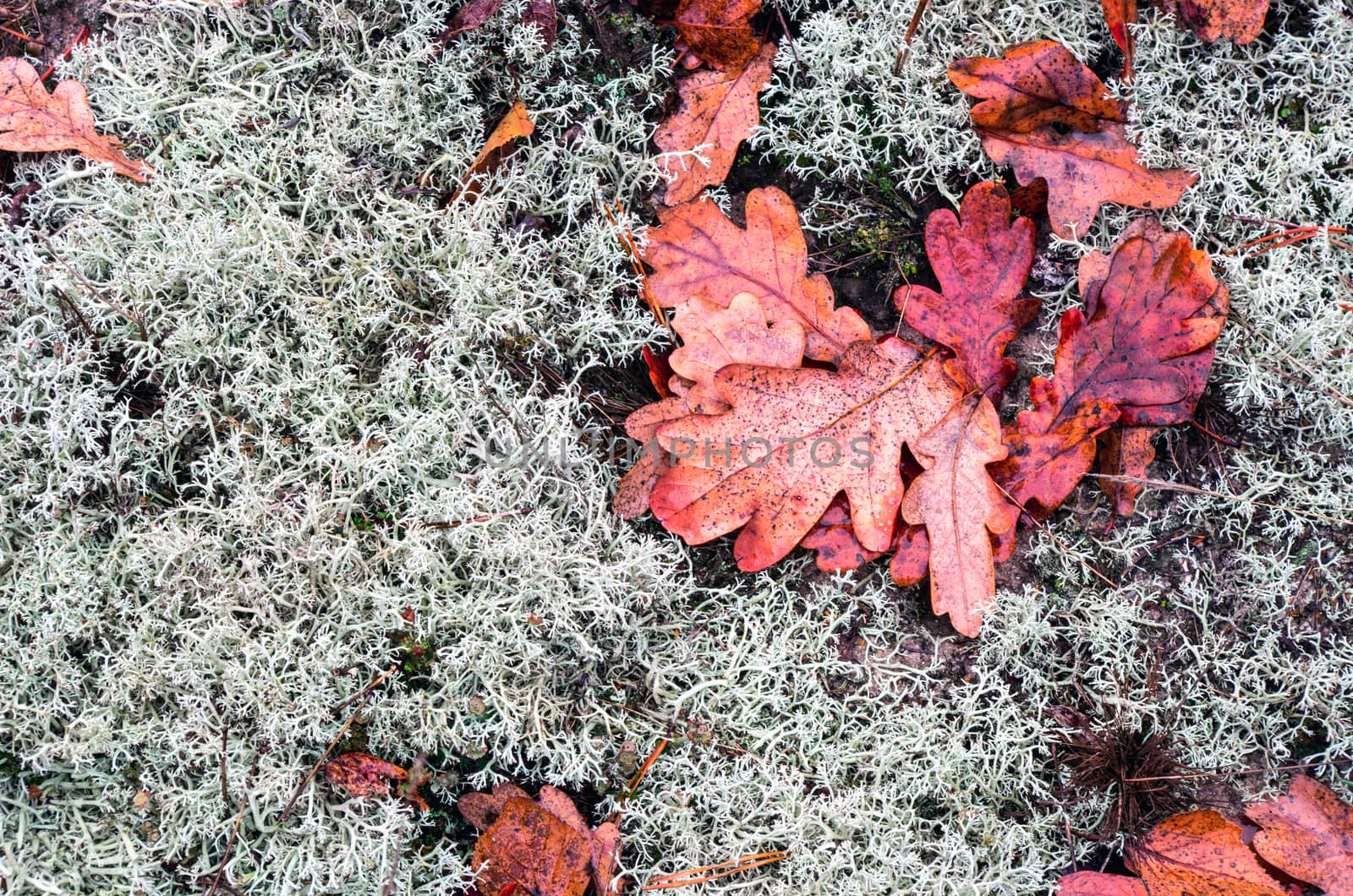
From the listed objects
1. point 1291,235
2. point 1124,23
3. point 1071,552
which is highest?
point 1124,23

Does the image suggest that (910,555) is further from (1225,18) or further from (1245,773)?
(1225,18)

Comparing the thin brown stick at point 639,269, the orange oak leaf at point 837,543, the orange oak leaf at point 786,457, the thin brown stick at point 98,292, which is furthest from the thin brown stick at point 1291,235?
the thin brown stick at point 98,292

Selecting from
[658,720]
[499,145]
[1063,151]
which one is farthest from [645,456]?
[1063,151]

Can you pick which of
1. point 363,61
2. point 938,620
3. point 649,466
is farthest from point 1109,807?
point 363,61

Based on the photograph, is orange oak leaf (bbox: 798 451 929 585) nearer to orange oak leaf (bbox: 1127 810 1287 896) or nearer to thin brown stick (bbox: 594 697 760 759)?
thin brown stick (bbox: 594 697 760 759)

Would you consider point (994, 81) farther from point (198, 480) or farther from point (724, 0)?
point (198, 480)
